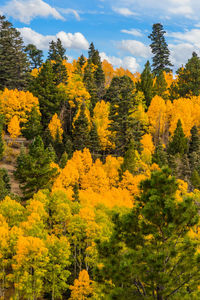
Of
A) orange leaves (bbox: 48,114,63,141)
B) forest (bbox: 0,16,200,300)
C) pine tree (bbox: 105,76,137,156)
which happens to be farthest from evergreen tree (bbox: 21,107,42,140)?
pine tree (bbox: 105,76,137,156)

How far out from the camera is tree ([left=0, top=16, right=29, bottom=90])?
63.4m

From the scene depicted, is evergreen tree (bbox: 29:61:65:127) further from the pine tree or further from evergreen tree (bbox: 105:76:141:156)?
the pine tree

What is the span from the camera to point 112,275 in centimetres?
1330

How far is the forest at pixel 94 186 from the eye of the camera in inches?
A: 512

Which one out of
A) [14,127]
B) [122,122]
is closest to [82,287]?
[122,122]

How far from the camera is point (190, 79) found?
243 ft

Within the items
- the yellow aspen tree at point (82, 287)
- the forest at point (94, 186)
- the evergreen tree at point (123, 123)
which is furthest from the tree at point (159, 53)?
the yellow aspen tree at point (82, 287)

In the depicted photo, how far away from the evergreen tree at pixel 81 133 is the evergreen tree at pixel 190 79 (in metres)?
34.6

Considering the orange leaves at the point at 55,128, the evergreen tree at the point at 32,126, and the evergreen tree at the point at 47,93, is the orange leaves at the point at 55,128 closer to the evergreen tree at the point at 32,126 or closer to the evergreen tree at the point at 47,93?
the evergreen tree at the point at 32,126

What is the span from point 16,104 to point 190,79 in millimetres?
46952

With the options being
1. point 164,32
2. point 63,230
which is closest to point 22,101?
point 63,230

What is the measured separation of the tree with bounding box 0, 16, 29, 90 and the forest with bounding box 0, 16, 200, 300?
244 millimetres

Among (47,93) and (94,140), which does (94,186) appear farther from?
(47,93)

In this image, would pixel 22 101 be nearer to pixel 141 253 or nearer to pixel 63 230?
pixel 63 230
